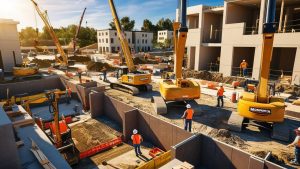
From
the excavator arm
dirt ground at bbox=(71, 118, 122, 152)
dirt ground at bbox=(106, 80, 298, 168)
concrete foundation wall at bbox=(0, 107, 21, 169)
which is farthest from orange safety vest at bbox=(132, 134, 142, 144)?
the excavator arm

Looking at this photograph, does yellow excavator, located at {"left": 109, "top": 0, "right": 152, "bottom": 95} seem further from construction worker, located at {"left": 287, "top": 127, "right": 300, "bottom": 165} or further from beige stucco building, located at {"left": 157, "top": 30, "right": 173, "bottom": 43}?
beige stucco building, located at {"left": 157, "top": 30, "right": 173, "bottom": 43}

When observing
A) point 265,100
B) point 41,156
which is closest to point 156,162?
point 41,156

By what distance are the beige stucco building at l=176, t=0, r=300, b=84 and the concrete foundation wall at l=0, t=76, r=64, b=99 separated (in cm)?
1896

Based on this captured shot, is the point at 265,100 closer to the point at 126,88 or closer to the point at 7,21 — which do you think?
the point at 126,88

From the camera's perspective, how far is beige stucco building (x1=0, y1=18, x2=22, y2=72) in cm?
2808

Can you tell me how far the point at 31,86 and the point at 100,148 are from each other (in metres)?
15.3

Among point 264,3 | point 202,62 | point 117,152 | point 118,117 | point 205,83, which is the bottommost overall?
point 117,152

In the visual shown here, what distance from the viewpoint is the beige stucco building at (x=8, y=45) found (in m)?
28.1

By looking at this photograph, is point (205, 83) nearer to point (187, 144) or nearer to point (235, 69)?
point (235, 69)

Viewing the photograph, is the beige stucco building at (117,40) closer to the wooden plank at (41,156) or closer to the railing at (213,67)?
the railing at (213,67)

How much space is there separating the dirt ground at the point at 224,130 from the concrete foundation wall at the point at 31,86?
11.0 metres

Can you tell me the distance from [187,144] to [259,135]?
4.88 meters

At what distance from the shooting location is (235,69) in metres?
26.8

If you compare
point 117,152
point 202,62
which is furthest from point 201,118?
point 202,62
